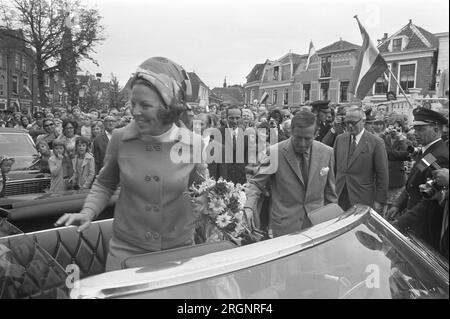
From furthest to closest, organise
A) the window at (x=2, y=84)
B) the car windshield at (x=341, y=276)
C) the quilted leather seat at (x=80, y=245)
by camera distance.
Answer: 1. the window at (x=2, y=84)
2. the quilted leather seat at (x=80, y=245)
3. the car windshield at (x=341, y=276)

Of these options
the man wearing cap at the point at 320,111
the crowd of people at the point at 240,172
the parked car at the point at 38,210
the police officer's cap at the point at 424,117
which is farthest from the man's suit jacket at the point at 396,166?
the parked car at the point at 38,210

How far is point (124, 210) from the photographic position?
7.57 ft

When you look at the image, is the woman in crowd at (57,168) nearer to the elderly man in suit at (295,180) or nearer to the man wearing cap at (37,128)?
the man wearing cap at (37,128)

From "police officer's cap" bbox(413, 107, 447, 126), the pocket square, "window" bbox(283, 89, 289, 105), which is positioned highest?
"window" bbox(283, 89, 289, 105)

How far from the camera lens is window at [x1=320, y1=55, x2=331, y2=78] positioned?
34.3 meters

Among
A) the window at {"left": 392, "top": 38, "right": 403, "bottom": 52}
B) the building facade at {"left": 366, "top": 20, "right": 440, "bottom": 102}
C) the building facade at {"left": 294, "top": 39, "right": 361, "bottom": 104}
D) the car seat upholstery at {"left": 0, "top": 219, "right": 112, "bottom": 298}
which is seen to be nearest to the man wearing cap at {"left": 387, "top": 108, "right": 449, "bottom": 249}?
the car seat upholstery at {"left": 0, "top": 219, "right": 112, "bottom": 298}

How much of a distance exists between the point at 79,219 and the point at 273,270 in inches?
41.5

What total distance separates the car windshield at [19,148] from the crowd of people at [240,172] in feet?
3.08

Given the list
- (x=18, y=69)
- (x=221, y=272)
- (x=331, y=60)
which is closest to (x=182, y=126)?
(x=221, y=272)

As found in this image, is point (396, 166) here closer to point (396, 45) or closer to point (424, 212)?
point (424, 212)

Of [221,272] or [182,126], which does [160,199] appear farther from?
[221,272]

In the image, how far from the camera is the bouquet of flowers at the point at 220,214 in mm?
2472

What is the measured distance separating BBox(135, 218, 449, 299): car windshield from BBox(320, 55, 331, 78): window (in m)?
32.4

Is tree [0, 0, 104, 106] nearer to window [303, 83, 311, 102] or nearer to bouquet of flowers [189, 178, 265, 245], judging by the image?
bouquet of flowers [189, 178, 265, 245]
